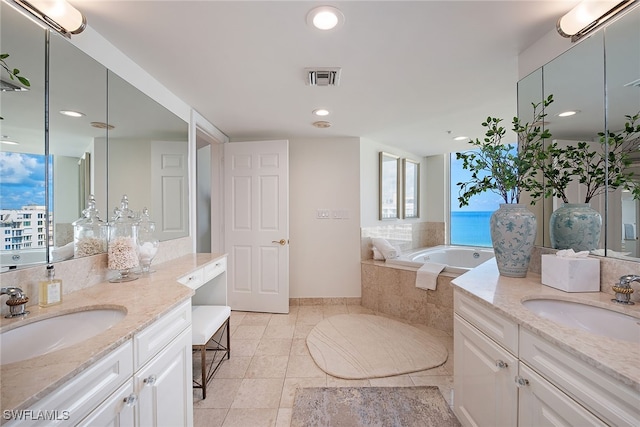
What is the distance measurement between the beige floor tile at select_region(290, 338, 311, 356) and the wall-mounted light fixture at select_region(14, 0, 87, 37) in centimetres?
251

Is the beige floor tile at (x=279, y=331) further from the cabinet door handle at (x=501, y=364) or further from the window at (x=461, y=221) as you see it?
the window at (x=461, y=221)

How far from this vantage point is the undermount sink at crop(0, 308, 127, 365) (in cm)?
87

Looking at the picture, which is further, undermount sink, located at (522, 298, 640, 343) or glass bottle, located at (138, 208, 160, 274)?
glass bottle, located at (138, 208, 160, 274)

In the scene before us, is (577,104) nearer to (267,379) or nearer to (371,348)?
Answer: (371,348)

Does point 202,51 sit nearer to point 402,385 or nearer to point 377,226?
point 402,385

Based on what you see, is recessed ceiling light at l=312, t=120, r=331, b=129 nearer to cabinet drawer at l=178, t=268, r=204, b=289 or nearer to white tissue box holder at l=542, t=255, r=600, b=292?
cabinet drawer at l=178, t=268, r=204, b=289

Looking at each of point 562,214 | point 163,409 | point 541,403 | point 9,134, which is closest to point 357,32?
point 562,214

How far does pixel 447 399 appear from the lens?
168 cm

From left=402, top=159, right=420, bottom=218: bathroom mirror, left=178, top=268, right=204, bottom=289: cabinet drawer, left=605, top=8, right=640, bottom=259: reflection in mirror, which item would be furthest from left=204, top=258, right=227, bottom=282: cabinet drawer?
left=402, top=159, right=420, bottom=218: bathroom mirror

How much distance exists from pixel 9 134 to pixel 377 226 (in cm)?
341

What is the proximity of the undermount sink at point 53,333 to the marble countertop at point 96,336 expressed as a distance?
3 centimetres

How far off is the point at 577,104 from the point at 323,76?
1478mm

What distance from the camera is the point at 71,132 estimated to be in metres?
1.27

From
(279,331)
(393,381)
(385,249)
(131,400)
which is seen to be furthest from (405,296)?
(131,400)
